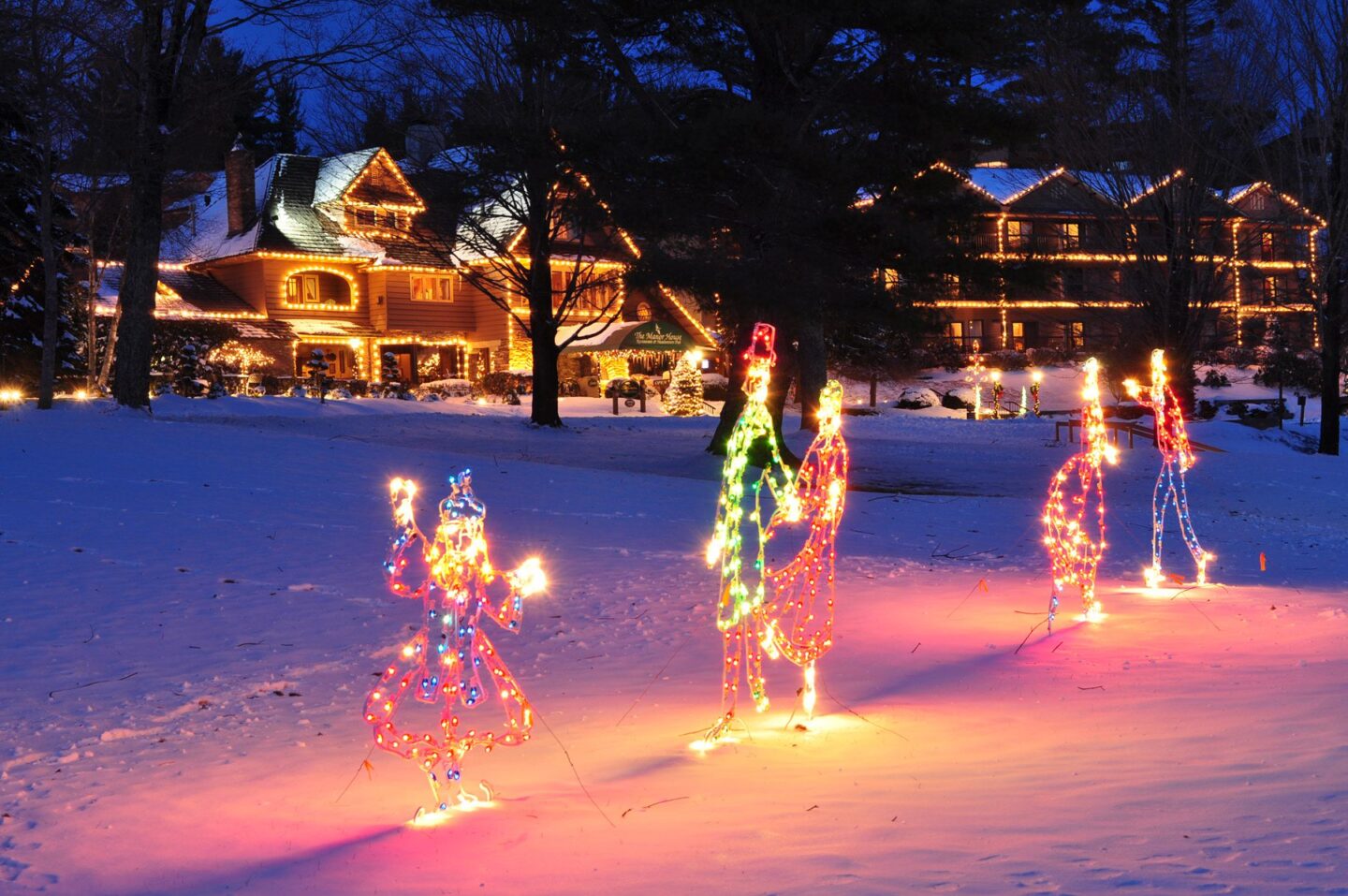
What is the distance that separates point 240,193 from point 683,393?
20.1 meters

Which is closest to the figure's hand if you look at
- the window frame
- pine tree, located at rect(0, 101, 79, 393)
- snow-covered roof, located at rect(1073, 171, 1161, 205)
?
pine tree, located at rect(0, 101, 79, 393)

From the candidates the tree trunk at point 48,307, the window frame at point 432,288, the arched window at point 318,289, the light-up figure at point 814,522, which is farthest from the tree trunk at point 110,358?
the light-up figure at point 814,522

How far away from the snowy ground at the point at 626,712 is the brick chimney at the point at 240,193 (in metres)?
30.6

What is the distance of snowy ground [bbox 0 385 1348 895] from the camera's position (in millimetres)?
5066

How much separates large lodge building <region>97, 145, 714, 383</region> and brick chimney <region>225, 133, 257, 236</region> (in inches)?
1.9

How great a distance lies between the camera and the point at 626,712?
25.8 ft

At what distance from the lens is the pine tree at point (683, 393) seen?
3672cm

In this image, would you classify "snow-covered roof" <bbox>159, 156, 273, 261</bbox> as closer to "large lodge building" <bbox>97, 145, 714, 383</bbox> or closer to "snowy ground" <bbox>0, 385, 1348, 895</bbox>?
"large lodge building" <bbox>97, 145, 714, 383</bbox>

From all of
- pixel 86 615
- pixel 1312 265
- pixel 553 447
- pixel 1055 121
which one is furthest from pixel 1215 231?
pixel 86 615

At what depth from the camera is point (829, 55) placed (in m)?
21.4

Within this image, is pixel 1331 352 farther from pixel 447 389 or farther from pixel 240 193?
pixel 240 193

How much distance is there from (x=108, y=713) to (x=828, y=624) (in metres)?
4.27

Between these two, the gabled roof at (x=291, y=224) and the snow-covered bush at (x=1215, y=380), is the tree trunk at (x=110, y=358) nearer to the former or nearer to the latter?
the gabled roof at (x=291, y=224)

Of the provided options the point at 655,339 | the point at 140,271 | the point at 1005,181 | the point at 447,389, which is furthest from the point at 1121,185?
the point at 1005,181
